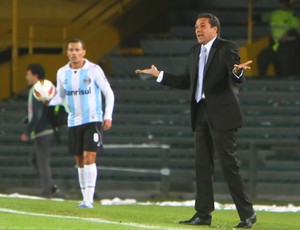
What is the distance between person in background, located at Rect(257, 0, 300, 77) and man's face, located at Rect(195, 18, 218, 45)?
13.8 metres

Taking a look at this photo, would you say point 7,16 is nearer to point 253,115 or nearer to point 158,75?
point 253,115

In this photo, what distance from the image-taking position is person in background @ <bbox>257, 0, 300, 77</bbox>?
2769 centimetres

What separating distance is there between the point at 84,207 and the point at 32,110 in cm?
496

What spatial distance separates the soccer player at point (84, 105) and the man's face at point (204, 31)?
3.08m

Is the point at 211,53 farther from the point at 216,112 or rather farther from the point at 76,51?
the point at 76,51

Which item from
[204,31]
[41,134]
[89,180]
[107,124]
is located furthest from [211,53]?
[41,134]

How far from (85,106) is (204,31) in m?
3.30

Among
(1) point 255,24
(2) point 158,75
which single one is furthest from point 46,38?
(2) point 158,75

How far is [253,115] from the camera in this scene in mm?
26312

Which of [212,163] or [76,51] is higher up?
[76,51]

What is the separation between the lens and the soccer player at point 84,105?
16.9m

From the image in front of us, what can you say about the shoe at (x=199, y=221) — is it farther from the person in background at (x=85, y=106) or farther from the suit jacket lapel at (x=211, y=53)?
the person in background at (x=85, y=106)

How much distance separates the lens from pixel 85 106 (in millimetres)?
16891

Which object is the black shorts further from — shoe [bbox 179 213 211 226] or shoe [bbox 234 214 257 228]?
shoe [bbox 234 214 257 228]
